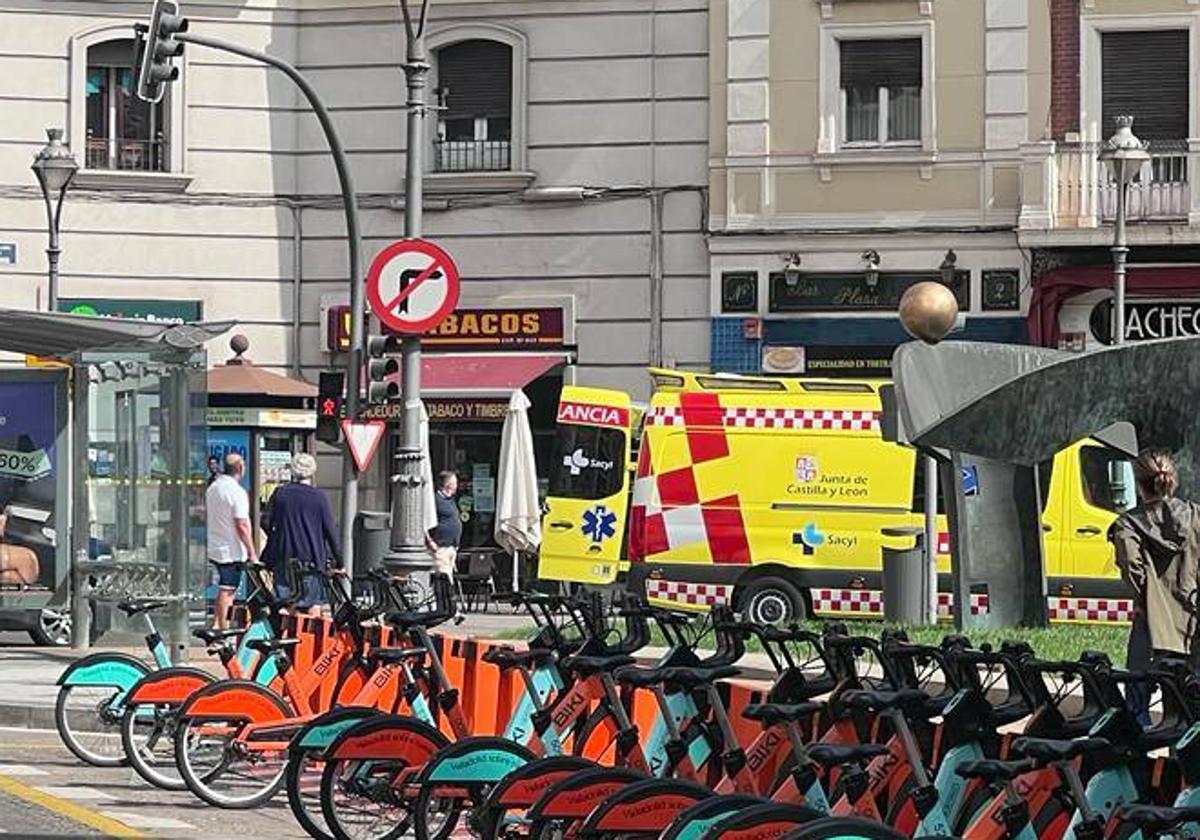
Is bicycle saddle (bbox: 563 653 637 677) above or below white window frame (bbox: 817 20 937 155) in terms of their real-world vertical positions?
below

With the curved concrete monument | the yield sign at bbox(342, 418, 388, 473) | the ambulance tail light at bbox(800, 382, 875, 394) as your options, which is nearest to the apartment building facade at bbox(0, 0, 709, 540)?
the ambulance tail light at bbox(800, 382, 875, 394)

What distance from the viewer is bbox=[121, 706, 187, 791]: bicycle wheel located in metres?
13.3

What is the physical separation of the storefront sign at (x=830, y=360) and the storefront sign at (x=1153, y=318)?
233 centimetres

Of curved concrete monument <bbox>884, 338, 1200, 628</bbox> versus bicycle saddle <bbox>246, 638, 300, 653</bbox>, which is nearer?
curved concrete monument <bbox>884, 338, 1200, 628</bbox>

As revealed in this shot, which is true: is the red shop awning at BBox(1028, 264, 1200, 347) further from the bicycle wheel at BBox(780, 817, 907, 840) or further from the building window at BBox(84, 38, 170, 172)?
the bicycle wheel at BBox(780, 817, 907, 840)

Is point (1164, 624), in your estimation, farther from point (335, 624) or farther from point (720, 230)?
point (720, 230)

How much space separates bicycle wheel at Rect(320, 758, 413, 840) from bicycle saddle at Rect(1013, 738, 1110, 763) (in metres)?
3.57

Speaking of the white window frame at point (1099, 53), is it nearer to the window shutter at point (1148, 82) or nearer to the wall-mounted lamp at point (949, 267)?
the window shutter at point (1148, 82)

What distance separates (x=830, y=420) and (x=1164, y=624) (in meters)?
13.3

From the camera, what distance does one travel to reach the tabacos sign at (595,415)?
26.8 metres

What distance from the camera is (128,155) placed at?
3164 centimetres

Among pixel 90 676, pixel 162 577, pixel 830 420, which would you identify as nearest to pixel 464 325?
pixel 830 420

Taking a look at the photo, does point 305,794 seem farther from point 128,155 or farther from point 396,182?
point 128,155

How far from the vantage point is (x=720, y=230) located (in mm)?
A: 30141
